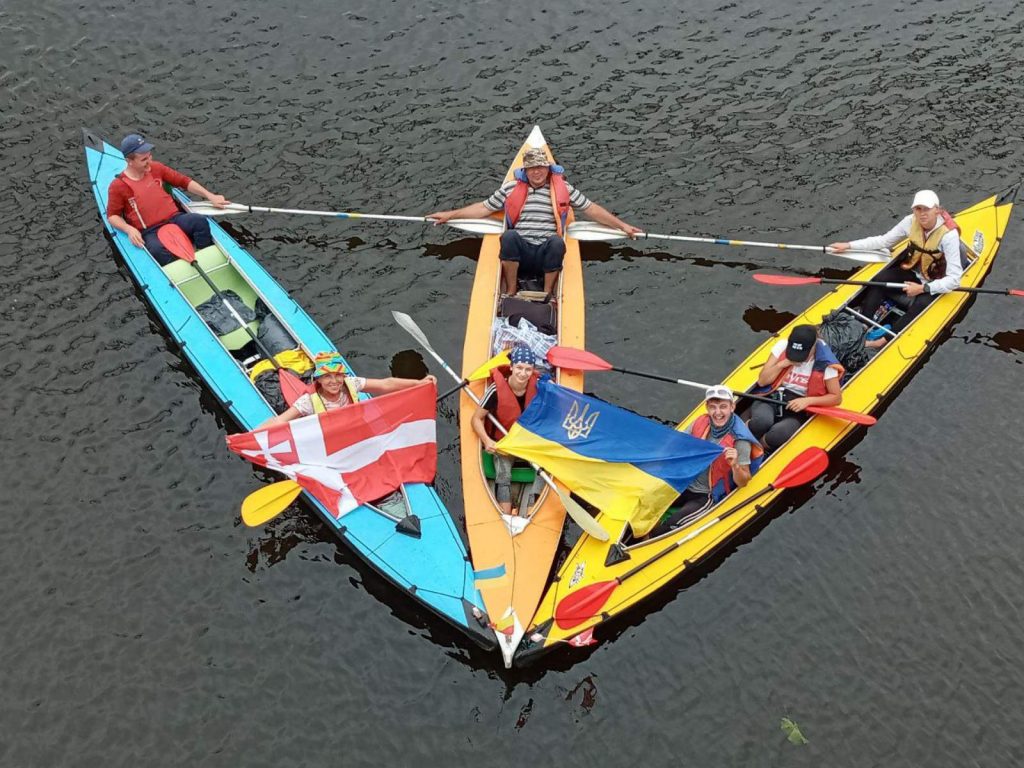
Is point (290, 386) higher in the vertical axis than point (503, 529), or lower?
higher

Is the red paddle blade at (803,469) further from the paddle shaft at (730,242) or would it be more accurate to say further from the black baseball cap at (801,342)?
the paddle shaft at (730,242)

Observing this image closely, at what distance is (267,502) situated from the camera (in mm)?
11922

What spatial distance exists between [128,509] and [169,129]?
886 cm

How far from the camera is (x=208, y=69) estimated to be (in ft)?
66.3

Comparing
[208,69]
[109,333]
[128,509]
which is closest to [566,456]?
[128,509]

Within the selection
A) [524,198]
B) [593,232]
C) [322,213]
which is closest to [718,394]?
[524,198]

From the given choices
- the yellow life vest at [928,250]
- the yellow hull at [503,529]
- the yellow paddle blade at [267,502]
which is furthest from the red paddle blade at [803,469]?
the yellow paddle blade at [267,502]

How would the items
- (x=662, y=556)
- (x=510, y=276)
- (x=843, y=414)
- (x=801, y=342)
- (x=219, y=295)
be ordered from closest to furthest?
(x=662, y=556)
(x=801, y=342)
(x=843, y=414)
(x=219, y=295)
(x=510, y=276)

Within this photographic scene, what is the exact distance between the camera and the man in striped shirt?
50.0ft

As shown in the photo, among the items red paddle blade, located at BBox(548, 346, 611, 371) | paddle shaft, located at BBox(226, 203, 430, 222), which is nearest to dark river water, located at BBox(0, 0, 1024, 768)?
paddle shaft, located at BBox(226, 203, 430, 222)

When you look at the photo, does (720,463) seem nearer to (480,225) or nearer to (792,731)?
(792,731)

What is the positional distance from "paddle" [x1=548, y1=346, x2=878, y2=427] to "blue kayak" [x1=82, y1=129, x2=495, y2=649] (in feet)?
8.72

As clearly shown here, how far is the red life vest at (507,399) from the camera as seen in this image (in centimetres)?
1293

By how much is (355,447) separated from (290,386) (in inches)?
69.8
